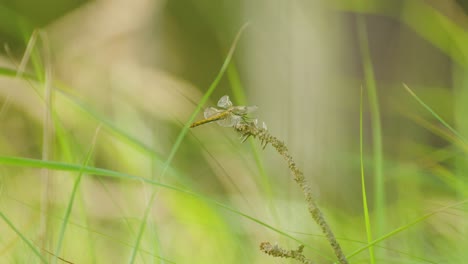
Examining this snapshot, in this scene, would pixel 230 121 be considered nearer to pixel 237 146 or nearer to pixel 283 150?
pixel 283 150

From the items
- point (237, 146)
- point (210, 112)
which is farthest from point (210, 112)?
point (237, 146)

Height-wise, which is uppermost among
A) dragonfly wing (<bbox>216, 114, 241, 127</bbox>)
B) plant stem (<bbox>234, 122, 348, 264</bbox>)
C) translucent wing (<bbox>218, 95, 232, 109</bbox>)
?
translucent wing (<bbox>218, 95, 232, 109</bbox>)

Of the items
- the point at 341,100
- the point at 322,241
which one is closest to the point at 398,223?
the point at 322,241

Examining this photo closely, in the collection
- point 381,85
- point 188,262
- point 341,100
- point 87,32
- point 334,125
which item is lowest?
point 188,262

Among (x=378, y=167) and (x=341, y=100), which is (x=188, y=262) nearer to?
(x=378, y=167)

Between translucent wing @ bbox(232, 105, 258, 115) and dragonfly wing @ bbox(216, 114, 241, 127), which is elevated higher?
translucent wing @ bbox(232, 105, 258, 115)

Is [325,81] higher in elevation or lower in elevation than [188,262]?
higher
